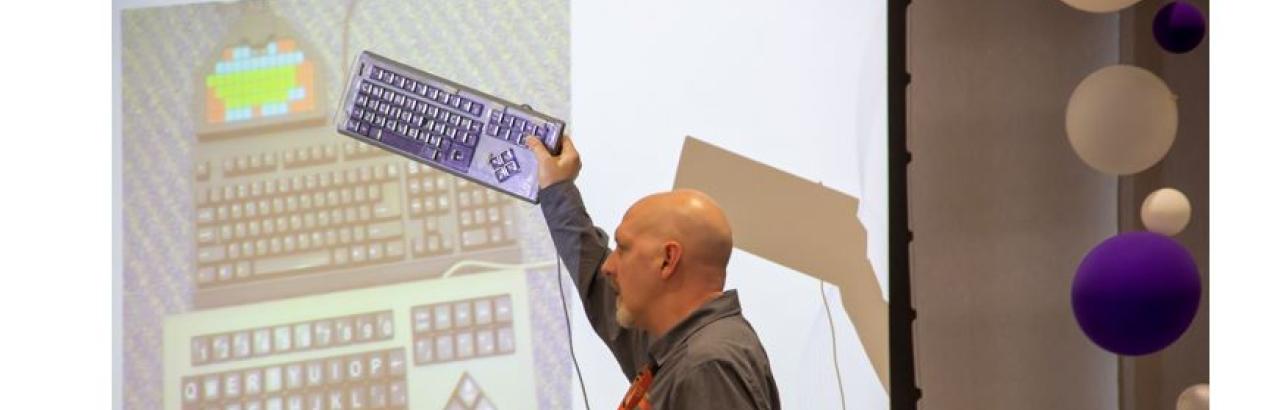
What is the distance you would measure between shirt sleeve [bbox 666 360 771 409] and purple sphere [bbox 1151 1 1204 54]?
905 mm

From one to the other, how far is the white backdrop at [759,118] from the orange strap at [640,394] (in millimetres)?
824

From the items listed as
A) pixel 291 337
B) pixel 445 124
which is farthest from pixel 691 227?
pixel 291 337

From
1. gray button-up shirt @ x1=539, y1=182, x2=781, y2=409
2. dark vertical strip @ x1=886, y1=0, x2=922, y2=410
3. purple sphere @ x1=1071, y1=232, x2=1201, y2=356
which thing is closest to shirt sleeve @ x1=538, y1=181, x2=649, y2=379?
gray button-up shirt @ x1=539, y1=182, x2=781, y2=409

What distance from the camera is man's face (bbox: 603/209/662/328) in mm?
2365

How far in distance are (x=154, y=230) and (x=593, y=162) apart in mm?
927

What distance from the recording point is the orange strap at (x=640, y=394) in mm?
2260

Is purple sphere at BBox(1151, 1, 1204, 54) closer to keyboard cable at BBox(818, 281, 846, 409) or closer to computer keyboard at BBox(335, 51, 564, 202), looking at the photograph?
keyboard cable at BBox(818, 281, 846, 409)

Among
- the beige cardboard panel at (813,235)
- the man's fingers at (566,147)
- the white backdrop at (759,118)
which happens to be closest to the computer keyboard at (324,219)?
the white backdrop at (759,118)

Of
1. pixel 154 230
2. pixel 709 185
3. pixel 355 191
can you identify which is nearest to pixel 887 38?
pixel 709 185

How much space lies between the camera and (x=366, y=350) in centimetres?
331

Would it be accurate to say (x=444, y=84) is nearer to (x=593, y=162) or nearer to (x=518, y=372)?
(x=593, y=162)

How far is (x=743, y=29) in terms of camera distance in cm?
318

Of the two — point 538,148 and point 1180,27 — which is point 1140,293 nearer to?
point 1180,27

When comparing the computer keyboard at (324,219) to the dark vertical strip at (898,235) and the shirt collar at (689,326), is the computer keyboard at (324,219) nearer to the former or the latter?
the dark vertical strip at (898,235)
